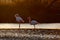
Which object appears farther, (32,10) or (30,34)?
(32,10)

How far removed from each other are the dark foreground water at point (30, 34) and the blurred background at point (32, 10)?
1.75 meters

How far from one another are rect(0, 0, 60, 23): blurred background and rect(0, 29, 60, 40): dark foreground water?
5.75 ft

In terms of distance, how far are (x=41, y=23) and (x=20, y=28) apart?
1.30 meters

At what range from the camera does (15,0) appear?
9836 millimetres

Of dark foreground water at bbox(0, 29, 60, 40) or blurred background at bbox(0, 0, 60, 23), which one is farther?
blurred background at bbox(0, 0, 60, 23)

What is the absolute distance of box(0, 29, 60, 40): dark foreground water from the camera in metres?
7.15

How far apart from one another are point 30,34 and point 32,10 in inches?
97.6

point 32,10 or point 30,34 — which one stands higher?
point 32,10

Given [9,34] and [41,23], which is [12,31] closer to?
[9,34]

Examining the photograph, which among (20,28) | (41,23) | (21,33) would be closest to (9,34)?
(21,33)

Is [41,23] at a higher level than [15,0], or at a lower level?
lower

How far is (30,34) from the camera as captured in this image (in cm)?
759

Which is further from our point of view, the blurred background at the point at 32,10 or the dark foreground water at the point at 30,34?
the blurred background at the point at 32,10

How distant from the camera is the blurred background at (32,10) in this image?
32.2 ft
